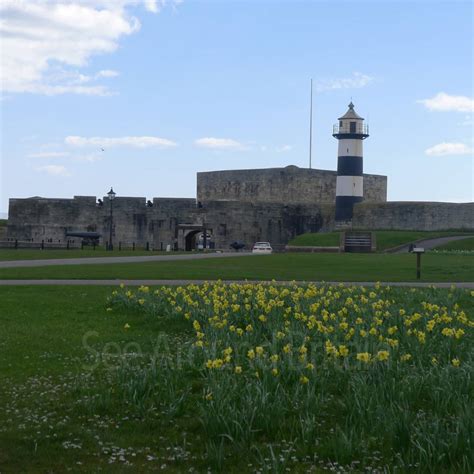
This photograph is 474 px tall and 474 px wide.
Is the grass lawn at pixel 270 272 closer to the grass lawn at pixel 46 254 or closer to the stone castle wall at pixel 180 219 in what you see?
→ the grass lawn at pixel 46 254

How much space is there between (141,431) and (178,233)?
4731cm

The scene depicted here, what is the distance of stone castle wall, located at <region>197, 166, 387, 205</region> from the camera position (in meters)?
60.8

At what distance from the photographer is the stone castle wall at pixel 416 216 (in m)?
50.6

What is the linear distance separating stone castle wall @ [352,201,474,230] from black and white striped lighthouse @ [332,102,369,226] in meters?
1.32

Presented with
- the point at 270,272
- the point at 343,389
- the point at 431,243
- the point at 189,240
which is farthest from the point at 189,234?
the point at 343,389

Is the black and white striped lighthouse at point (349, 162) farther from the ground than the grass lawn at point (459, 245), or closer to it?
farther from the ground

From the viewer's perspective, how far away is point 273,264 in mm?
25125

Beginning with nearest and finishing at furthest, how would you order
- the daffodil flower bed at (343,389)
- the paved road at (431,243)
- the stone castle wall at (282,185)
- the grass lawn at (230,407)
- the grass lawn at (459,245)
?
the grass lawn at (230,407) → the daffodil flower bed at (343,389) → the grass lawn at (459,245) → the paved road at (431,243) → the stone castle wall at (282,185)

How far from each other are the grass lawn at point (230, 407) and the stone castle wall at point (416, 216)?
42.4 metres

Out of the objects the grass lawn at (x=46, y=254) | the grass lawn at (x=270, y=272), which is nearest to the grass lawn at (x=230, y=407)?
the grass lawn at (x=270, y=272)

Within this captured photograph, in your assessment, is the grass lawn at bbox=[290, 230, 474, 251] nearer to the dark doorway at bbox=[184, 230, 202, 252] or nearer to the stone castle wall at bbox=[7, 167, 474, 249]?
the stone castle wall at bbox=[7, 167, 474, 249]

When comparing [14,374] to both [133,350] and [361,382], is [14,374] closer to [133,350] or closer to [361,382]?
[133,350]

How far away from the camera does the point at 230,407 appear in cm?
586

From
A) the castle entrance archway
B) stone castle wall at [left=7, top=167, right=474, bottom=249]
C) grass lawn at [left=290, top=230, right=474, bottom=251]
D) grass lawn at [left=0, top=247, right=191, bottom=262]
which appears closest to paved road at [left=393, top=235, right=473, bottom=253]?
grass lawn at [left=290, top=230, right=474, bottom=251]
